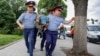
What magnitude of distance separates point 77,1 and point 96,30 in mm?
14087

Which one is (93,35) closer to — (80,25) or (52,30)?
(80,25)

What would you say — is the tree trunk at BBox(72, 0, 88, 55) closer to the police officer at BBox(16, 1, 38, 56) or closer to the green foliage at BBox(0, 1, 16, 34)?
the police officer at BBox(16, 1, 38, 56)

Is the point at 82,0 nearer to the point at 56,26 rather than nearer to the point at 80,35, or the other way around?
the point at 80,35

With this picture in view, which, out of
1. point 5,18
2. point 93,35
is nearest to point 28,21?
point 93,35

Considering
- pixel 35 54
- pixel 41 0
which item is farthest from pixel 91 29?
pixel 41 0

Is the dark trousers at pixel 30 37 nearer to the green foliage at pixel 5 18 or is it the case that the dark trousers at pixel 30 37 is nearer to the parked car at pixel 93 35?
the parked car at pixel 93 35

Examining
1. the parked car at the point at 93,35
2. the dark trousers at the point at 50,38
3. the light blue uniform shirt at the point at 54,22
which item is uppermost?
the light blue uniform shirt at the point at 54,22

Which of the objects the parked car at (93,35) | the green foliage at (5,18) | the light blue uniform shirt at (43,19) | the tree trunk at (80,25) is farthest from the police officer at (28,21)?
the green foliage at (5,18)

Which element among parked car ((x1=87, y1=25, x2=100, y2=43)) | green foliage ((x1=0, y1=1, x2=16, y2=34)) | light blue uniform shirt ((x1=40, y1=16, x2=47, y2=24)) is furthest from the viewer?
green foliage ((x1=0, y1=1, x2=16, y2=34))

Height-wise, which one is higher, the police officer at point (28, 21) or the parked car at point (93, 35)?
the police officer at point (28, 21)

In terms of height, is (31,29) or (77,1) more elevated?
(77,1)

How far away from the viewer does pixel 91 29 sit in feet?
85.1

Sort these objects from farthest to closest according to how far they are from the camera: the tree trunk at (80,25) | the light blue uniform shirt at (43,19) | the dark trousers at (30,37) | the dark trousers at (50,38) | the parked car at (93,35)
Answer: the parked car at (93,35), the tree trunk at (80,25), the light blue uniform shirt at (43,19), the dark trousers at (50,38), the dark trousers at (30,37)

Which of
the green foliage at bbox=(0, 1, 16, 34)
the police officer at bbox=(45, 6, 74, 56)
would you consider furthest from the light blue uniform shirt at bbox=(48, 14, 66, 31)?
the green foliage at bbox=(0, 1, 16, 34)
